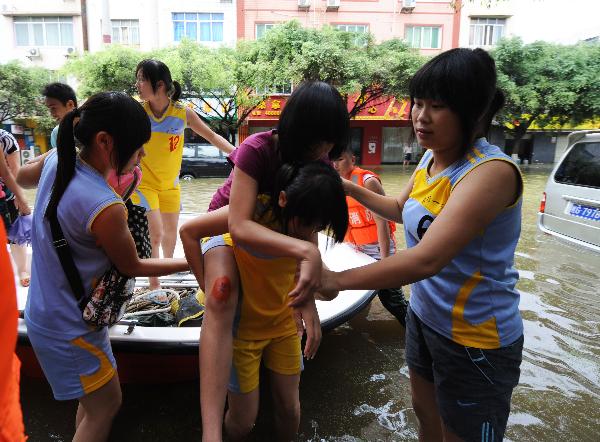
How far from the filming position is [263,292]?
1.88 meters

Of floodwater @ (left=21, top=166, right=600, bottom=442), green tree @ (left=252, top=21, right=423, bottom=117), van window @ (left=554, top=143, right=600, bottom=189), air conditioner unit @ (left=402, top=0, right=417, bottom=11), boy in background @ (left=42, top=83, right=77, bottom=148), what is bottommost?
floodwater @ (left=21, top=166, right=600, bottom=442)

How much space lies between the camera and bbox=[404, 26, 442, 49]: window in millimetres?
25000

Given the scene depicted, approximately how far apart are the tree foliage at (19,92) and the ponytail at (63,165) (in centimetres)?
2289

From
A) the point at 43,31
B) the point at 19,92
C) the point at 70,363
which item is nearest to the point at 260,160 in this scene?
the point at 70,363

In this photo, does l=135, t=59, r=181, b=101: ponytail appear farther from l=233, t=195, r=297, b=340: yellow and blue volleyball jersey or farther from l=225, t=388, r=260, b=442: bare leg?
l=225, t=388, r=260, b=442: bare leg

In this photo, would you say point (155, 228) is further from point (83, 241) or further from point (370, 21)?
point (370, 21)

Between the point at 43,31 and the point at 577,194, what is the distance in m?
28.1

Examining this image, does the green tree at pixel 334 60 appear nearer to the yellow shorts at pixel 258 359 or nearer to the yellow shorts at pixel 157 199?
the yellow shorts at pixel 157 199

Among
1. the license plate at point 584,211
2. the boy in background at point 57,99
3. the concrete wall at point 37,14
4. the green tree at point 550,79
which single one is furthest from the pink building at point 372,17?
the boy in background at point 57,99

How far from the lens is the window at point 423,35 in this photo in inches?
984

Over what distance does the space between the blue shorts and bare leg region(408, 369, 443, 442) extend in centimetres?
133

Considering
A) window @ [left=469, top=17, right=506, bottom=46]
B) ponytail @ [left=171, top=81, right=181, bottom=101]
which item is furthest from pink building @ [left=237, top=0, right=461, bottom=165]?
ponytail @ [left=171, top=81, right=181, bottom=101]

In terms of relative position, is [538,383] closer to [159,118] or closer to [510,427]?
[510,427]

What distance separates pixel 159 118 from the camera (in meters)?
3.57
